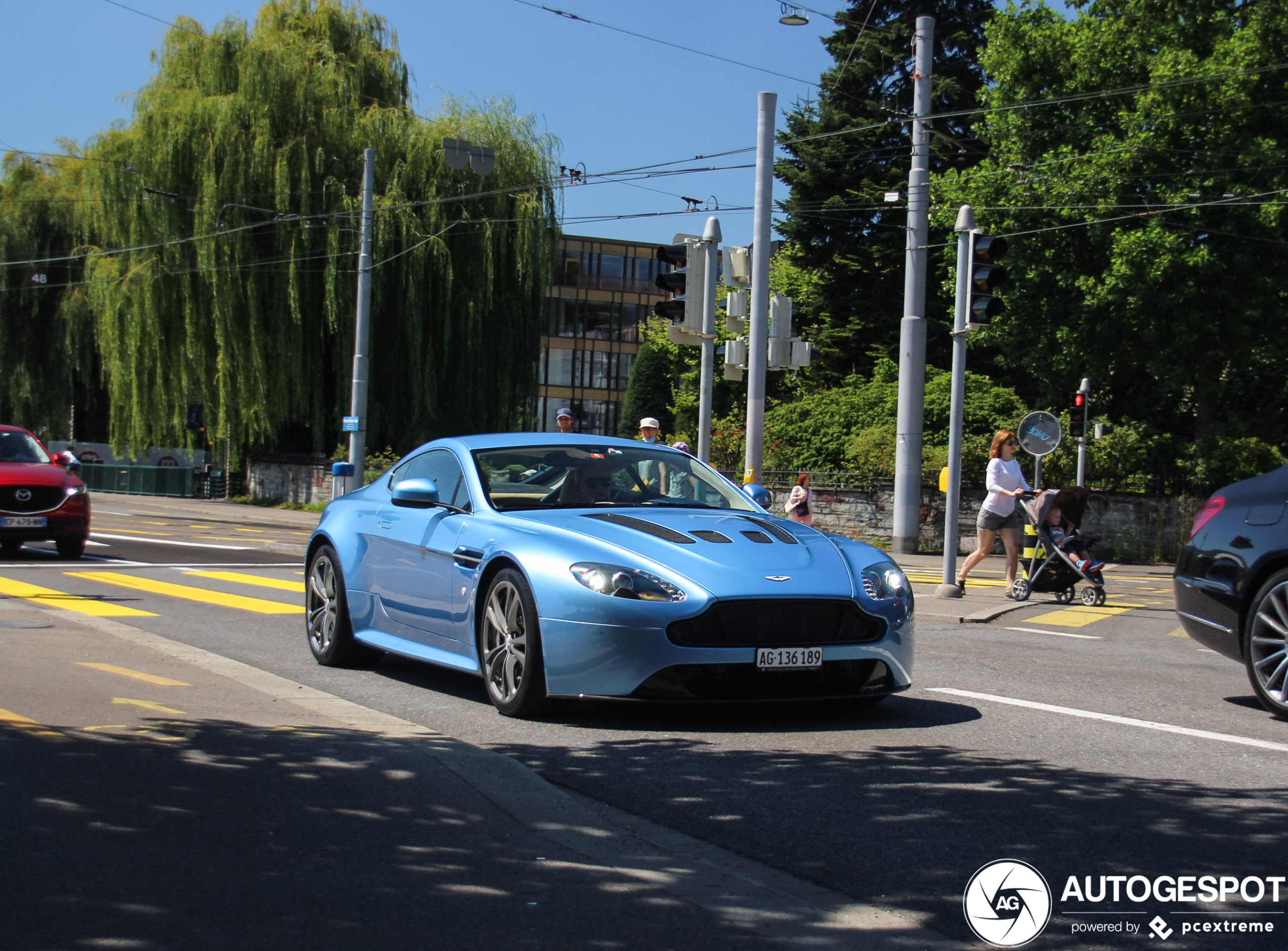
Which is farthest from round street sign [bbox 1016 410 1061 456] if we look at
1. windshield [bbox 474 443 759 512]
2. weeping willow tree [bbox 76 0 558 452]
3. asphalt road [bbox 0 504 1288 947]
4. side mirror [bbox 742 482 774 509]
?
weeping willow tree [bbox 76 0 558 452]

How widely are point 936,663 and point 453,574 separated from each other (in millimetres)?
3554

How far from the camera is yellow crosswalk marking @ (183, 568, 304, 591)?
46.4ft

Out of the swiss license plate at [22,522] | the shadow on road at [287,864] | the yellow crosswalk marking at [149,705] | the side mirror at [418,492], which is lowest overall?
the yellow crosswalk marking at [149,705]

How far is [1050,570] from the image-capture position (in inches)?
602

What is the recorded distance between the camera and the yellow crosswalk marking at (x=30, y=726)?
5801 mm

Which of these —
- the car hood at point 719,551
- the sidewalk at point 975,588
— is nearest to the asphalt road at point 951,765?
the car hood at point 719,551

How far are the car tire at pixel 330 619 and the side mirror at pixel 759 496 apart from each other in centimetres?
244

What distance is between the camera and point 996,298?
48.3ft

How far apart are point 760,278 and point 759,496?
9.80 m

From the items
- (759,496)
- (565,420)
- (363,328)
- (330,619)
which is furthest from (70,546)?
(363,328)

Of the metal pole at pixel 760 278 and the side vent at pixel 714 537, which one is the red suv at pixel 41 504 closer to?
the metal pole at pixel 760 278

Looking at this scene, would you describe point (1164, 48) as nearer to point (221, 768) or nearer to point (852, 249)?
point (852, 249)

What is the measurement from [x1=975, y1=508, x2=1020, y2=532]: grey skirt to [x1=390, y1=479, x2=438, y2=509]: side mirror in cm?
883

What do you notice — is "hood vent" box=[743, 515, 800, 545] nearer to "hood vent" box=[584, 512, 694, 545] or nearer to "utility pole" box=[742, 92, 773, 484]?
"hood vent" box=[584, 512, 694, 545]
